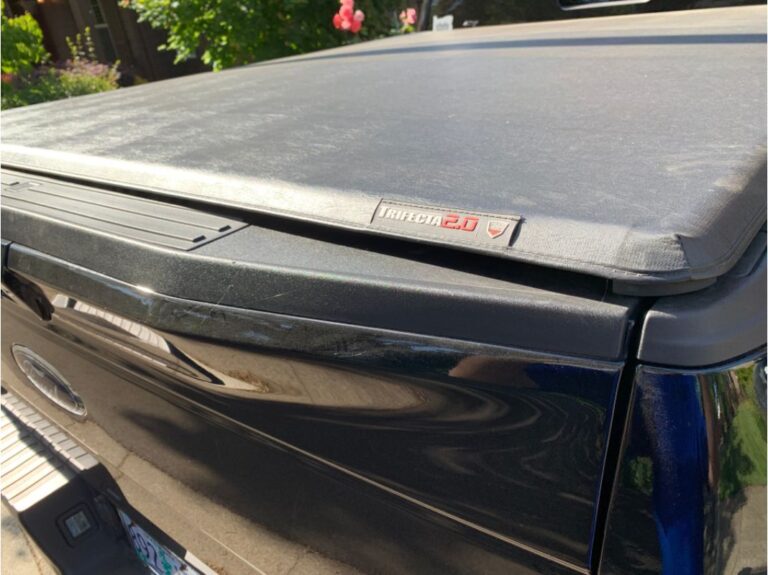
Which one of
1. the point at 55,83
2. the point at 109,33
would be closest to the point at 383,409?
the point at 55,83

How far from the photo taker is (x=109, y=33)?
13.3 meters

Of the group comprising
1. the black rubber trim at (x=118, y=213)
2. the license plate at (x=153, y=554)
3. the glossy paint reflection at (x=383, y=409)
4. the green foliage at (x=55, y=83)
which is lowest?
Result: the license plate at (x=153, y=554)

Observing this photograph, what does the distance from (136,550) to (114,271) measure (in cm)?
91

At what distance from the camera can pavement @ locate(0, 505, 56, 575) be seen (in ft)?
9.04

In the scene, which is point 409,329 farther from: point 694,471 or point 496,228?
point 694,471

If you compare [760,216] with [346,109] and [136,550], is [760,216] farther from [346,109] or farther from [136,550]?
[136,550]

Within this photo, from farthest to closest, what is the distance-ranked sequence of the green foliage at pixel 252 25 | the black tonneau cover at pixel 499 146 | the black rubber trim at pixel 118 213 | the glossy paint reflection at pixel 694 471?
the green foliage at pixel 252 25
the black rubber trim at pixel 118 213
the black tonneau cover at pixel 499 146
the glossy paint reflection at pixel 694 471

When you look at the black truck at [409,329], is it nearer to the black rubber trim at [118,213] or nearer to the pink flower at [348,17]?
the black rubber trim at [118,213]

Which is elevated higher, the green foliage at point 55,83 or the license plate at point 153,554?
the green foliage at point 55,83

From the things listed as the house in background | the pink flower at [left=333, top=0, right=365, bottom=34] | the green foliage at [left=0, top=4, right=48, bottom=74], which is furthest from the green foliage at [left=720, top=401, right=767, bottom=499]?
the house in background

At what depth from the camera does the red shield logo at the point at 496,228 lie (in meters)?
0.89

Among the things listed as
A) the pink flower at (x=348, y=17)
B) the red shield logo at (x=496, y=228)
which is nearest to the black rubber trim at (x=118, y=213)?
the red shield logo at (x=496, y=228)

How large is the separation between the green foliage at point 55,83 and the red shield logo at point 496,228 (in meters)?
8.09

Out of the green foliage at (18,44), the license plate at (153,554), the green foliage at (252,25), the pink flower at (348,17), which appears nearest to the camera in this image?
the license plate at (153,554)
